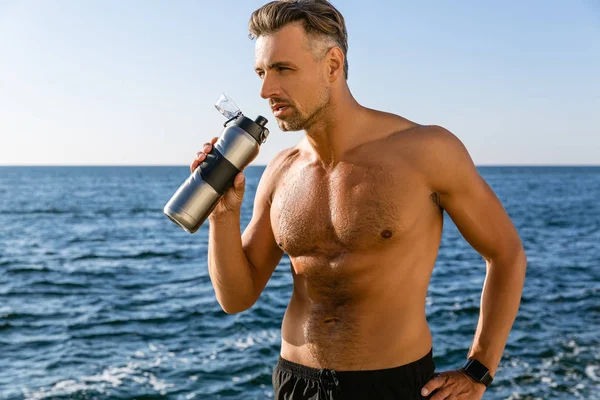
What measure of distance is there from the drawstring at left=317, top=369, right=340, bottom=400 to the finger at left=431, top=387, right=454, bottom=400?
1.35 feet

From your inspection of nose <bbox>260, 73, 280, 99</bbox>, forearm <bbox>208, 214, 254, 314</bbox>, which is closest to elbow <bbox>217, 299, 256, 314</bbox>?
forearm <bbox>208, 214, 254, 314</bbox>

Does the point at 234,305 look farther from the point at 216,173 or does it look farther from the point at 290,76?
the point at 290,76

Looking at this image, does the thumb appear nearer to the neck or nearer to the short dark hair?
the neck

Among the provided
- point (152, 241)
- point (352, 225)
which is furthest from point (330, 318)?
point (152, 241)

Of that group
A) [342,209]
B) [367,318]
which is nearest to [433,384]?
[367,318]

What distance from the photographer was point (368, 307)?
305cm

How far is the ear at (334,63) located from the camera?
10.3ft

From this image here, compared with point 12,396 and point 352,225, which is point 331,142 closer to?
point 352,225

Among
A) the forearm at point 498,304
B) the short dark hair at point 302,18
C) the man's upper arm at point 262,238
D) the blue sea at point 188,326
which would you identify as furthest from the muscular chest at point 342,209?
the blue sea at point 188,326

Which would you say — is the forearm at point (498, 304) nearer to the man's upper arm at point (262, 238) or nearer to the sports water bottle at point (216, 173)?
the man's upper arm at point (262, 238)

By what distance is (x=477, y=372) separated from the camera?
3.03 metres

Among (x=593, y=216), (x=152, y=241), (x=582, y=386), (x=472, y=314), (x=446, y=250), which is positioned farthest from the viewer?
(x=593, y=216)

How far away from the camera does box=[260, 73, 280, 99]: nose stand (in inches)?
117

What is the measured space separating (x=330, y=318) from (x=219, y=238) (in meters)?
0.63
